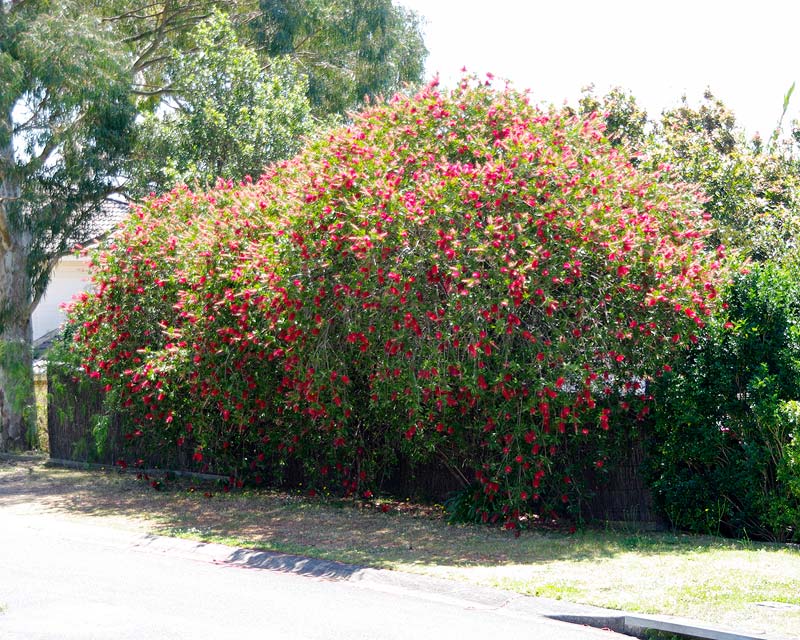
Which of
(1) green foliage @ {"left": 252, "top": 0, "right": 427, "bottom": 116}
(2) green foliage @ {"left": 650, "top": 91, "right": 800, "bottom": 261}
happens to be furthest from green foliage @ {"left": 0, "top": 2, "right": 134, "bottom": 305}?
(2) green foliage @ {"left": 650, "top": 91, "right": 800, "bottom": 261}

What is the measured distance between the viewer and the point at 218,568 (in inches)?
377

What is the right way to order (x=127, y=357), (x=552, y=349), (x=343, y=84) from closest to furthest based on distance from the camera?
1. (x=552, y=349)
2. (x=127, y=357)
3. (x=343, y=84)

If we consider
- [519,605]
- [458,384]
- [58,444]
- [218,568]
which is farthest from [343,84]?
[519,605]

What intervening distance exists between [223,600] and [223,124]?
12.1 meters

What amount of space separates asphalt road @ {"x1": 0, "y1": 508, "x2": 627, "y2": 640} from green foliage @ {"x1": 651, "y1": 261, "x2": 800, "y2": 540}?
3847 millimetres

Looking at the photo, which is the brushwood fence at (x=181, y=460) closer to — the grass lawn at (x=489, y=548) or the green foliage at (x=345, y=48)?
the grass lawn at (x=489, y=548)

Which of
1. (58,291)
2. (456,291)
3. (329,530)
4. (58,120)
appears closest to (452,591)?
(456,291)

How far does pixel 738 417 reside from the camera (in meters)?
10.9

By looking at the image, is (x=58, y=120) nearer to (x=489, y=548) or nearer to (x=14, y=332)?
(x=14, y=332)

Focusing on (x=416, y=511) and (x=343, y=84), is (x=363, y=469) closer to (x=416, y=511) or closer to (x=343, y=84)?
(x=416, y=511)

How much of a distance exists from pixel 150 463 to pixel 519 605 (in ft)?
34.0

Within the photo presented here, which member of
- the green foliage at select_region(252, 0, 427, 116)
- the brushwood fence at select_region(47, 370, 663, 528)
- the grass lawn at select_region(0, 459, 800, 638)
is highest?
the green foliage at select_region(252, 0, 427, 116)

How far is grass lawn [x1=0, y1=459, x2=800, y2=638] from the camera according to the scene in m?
7.78

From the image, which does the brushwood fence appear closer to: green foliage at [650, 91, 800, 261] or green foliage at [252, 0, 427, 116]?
green foliage at [650, 91, 800, 261]
